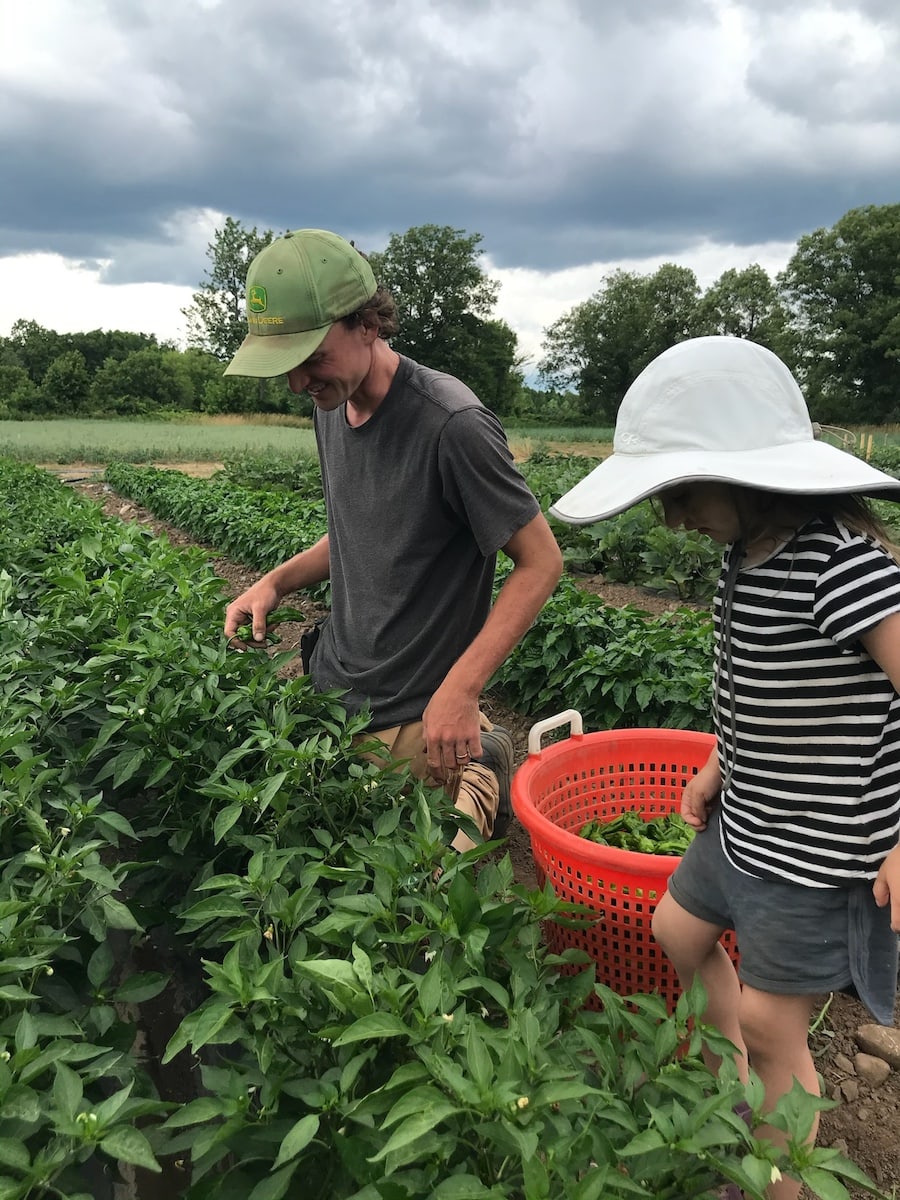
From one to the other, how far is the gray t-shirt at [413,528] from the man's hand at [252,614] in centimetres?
21

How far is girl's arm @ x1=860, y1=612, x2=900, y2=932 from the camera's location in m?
1.32

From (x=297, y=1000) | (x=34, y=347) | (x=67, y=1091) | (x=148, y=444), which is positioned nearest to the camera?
(x=67, y=1091)

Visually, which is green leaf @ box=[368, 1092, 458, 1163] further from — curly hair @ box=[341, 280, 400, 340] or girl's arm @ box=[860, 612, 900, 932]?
curly hair @ box=[341, 280, 400, 340]

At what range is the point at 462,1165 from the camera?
3.33 ft

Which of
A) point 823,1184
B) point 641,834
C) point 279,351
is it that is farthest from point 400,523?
point 823,1184

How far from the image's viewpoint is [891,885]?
4.38 feet

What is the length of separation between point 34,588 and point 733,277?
58.3 metres

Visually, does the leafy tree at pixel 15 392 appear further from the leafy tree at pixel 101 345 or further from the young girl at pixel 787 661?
the young girl at pixel 787 661

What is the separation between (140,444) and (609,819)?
27.1 m

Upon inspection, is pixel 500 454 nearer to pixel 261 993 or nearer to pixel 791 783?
pixel 791 783

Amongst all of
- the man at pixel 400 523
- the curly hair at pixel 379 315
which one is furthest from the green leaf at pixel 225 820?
the curly hair at pixel 379 315

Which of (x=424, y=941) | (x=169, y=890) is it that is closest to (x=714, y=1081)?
(x=424, y=941)

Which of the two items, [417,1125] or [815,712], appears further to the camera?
[815,712]

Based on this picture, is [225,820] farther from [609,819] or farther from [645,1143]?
[609,819]
